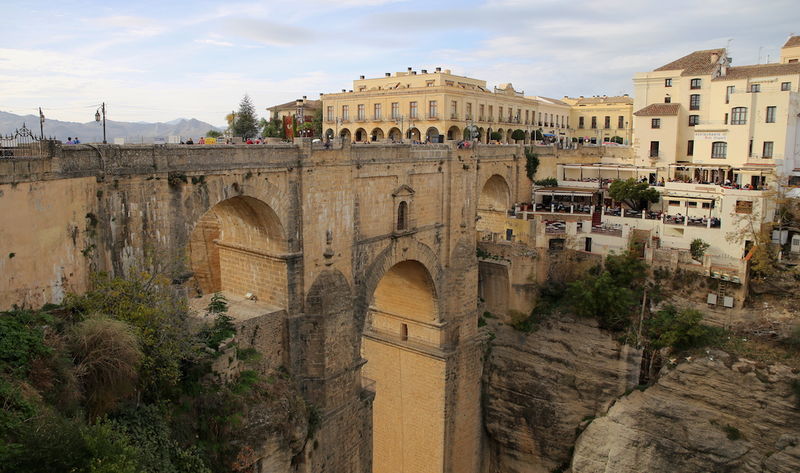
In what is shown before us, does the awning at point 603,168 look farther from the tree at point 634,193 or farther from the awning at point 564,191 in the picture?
the tree at point 634,193

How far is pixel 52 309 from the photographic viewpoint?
1077 centimetres

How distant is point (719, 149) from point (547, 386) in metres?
16.1

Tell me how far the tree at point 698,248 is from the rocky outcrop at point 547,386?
16.4ft

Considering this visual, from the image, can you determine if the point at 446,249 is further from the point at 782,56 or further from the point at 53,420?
the point at 782,56

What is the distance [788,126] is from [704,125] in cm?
426

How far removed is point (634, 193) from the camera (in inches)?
1148

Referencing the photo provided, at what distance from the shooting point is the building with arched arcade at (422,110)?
38.5 meters

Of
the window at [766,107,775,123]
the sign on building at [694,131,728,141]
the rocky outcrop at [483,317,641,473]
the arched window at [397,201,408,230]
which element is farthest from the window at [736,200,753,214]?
the arched window at [397,201,408,230]

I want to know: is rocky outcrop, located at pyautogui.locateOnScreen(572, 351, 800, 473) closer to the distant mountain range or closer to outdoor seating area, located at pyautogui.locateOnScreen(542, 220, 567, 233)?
outdoor seating area, located at pyautogui.locateOnScreen(542, 220, 567, 233)

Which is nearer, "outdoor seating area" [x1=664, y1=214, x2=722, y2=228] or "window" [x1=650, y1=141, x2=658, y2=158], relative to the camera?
"outdoor seating area" [x1=664, y1=214, x2=722, y2=228]

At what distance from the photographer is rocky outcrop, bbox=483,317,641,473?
2358cm

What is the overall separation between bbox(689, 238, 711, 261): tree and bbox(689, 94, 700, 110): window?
11922mm

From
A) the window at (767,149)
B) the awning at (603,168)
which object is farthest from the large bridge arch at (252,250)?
the window at (767,149)

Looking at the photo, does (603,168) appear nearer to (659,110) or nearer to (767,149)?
(659,110)
